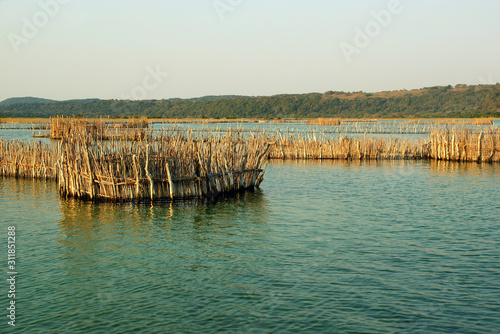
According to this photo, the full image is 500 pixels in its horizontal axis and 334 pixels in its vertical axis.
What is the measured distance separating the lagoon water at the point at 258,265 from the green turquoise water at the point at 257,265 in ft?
0.11

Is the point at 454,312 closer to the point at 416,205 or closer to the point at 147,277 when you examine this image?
the point at 147,277

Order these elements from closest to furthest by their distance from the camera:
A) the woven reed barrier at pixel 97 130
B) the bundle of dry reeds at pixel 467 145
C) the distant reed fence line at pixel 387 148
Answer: the woven reed barrier at pixel 97 130, the bundle of dry reeds at pixel 467 145, the distant reed fence line at pixel 387 148

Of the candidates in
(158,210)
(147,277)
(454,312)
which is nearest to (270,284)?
(147,277)

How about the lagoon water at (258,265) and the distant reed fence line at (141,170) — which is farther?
the distant reed fence line at (141,170)

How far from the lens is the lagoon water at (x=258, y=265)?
7379 mm

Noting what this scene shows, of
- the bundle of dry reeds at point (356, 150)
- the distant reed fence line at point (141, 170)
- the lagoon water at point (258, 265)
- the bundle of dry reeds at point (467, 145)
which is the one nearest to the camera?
the lagoon water at point (258, 265)

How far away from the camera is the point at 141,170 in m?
15.9

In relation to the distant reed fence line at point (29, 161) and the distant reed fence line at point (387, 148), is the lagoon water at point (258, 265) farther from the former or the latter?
the distant reed fence line at point (387, 148)

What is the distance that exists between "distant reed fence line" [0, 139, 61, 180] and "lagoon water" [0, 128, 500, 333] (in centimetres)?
362

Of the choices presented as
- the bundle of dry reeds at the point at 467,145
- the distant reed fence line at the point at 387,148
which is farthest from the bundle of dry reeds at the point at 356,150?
the bundle of dry reeds at the point at 467,145

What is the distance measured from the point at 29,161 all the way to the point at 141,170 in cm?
851

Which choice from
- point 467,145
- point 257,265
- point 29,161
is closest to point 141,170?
point 257,265

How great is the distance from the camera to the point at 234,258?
33.9 feet

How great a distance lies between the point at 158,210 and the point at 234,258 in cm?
544
